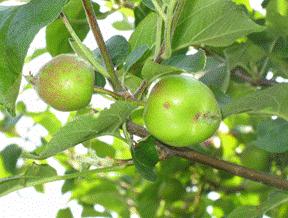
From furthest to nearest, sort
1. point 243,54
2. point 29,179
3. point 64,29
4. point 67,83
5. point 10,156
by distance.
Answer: point 243,54, point 10,156, point 64,29, point 29,179, point 67,83

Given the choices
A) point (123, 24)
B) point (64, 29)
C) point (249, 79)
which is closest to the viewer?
point (64, 29)

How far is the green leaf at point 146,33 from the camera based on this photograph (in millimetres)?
1530

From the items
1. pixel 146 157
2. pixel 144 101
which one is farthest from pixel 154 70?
pixel 146 157

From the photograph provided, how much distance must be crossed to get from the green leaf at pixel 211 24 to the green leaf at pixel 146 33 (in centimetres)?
13

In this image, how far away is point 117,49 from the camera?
4.78 ft

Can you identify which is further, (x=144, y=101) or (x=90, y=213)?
(x=90, y=213)

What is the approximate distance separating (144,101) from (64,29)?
46 cm

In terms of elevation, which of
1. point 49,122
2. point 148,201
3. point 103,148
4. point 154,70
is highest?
point 154,70

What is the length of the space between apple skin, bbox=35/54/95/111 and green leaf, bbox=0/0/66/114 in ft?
0.21

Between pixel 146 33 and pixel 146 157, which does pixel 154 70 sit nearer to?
pixel 146 157

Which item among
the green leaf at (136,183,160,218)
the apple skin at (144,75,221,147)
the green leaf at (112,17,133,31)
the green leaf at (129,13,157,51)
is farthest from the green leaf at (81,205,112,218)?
the apple skin at (144,75,221,147)

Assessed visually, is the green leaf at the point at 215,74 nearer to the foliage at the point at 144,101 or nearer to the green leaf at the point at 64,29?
the foliage at the point at 144,101

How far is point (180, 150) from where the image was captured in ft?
4.45

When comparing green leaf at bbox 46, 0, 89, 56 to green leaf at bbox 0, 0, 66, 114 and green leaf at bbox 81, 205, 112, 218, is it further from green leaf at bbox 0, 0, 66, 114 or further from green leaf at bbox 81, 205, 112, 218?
green leaf at bbox 81, 205, 112, 218
